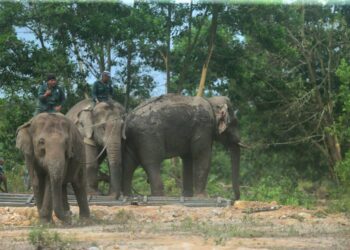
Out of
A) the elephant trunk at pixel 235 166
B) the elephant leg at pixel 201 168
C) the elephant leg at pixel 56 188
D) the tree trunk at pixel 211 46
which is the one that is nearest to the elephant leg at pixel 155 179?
the elephant leg at pixel 201 168

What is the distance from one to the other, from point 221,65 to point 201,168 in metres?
5.35

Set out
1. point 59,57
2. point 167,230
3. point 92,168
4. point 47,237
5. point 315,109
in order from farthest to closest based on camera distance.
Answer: point 315,109, point 59,57, point 92,168, point 167,230, point 47,237

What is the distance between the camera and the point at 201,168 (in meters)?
20.1

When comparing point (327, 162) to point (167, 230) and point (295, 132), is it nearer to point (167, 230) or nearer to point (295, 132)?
point (295, 132)

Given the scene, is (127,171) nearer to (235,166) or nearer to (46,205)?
(235,166)

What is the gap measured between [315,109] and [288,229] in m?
14.7

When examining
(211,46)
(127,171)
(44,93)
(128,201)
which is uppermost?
(211,46)

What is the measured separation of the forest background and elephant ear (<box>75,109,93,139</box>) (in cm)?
258

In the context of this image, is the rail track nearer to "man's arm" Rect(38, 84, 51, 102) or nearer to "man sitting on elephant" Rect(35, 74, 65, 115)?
"man sitting on elephant" Rect(35, 74, 65, 115)

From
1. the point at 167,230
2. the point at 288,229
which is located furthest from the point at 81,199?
the point at 288,229

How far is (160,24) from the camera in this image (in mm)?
22109

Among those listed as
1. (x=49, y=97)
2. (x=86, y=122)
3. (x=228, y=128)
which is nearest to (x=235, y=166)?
(x=228, y=128)

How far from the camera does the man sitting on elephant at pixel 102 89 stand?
60.8 feet

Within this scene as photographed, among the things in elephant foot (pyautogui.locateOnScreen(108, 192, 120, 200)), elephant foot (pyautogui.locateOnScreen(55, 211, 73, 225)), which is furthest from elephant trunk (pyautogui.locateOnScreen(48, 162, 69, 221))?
elephant foot (pyautogui.locateOnScreen(108, 192, 120, 200))
